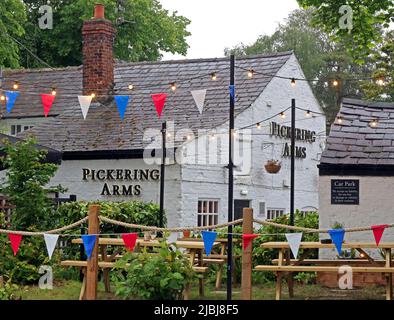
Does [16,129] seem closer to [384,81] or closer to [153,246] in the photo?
[153,246]

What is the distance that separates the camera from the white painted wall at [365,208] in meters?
16.7

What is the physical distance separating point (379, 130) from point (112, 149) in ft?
26.4

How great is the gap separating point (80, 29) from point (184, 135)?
781 inches

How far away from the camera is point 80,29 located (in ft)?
134

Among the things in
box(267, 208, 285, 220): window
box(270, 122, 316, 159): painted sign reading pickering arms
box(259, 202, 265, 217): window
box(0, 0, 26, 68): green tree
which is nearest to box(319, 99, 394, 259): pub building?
box(259, 202, 265, 217): window

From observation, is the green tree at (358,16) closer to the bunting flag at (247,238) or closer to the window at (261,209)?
the window at (261,209)

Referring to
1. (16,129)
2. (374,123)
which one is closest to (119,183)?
(16,129)

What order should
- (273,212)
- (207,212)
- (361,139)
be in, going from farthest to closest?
(273,212)
(207,212)
(361,139)

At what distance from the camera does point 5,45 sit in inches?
1366

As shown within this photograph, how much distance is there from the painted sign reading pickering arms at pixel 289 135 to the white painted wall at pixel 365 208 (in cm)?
901

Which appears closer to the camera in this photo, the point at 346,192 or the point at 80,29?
the point at 346,192

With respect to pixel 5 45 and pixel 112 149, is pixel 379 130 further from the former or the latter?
pixel 5 45

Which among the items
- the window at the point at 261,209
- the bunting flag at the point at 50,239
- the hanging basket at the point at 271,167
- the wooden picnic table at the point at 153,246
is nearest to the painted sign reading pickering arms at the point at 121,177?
the hanging basket at the point at 271,167

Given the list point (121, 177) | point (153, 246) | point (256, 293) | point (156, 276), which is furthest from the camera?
point (121, 177)
